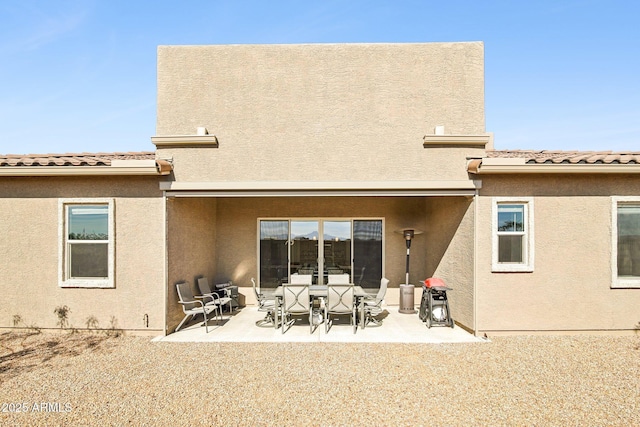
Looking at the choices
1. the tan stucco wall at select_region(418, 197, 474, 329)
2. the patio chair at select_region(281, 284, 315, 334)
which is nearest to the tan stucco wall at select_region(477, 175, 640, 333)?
the tan stucco wall at select_region(418, 197, 474, 329)

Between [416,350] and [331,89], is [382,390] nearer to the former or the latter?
[416,350]

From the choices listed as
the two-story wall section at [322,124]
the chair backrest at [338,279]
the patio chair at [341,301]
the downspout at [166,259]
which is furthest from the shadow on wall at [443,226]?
the downspout at [166,259]

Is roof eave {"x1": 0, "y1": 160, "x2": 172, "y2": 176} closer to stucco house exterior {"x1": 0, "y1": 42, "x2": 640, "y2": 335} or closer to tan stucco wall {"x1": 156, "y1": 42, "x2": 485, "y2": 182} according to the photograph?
stucco house exterior {"x1": 0, "y1": 42, "x2": 640, "y2": 335}

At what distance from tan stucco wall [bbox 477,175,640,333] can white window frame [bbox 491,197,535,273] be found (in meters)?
0.11

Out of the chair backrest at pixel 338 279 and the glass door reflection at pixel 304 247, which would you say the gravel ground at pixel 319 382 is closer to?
the chair backrest at pixel 338 279

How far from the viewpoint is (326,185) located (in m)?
7.47

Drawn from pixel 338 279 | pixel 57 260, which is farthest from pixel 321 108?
pixel 57 260

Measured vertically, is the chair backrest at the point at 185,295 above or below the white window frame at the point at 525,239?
below

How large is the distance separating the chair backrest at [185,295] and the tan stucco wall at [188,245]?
14cm

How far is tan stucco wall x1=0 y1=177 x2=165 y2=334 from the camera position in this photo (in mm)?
7309

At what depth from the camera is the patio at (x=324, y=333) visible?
23.3 feet

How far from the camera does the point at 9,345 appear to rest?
6.70 meters

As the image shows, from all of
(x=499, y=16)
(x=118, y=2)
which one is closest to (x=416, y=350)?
(x=499, y=16)

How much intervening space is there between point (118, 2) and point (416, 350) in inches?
471
